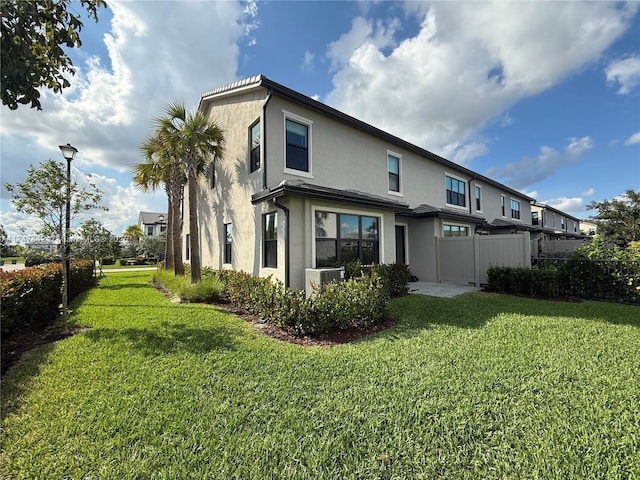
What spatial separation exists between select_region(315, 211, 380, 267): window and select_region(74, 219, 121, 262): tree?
239 inches

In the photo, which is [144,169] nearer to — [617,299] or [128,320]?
[128,320]

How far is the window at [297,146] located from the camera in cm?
→ 964

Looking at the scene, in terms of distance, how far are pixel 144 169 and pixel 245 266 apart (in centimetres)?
840

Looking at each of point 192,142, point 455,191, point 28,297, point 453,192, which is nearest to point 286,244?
point 192,142

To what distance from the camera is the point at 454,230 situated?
14758 millimetres

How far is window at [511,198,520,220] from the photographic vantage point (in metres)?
24.7

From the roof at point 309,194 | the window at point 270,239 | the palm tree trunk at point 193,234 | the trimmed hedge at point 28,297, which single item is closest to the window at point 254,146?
the roof at point 309,194

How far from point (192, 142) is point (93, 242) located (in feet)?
15.6

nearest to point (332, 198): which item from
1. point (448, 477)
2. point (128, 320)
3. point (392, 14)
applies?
point (128, 320)

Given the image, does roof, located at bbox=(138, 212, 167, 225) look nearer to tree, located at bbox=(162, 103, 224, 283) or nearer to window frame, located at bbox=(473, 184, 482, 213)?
tree, located at bbox=(162, 103, 224, 283)

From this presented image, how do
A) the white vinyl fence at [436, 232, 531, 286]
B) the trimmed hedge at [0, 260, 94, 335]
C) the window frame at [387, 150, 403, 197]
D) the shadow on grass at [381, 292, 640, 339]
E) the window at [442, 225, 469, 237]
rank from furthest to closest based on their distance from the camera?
1. the window at [442, 225, 469, 237]
2. the window frame at [387, 150, 403, 197]
3. the white vinyl fence at [436, 232, 531, 286]
4. the shadow on grass at [381, 292, 640, 339]
5. the trimmed hedge at [0, 260, 94, 335]

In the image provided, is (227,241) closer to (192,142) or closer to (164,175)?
(192,142)

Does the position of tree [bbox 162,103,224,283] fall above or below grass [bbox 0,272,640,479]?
above

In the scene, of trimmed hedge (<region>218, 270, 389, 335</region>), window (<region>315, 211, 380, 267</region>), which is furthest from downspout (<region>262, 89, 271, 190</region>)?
trimmed hedge (<region>218, 270, 389, 335</region>)
